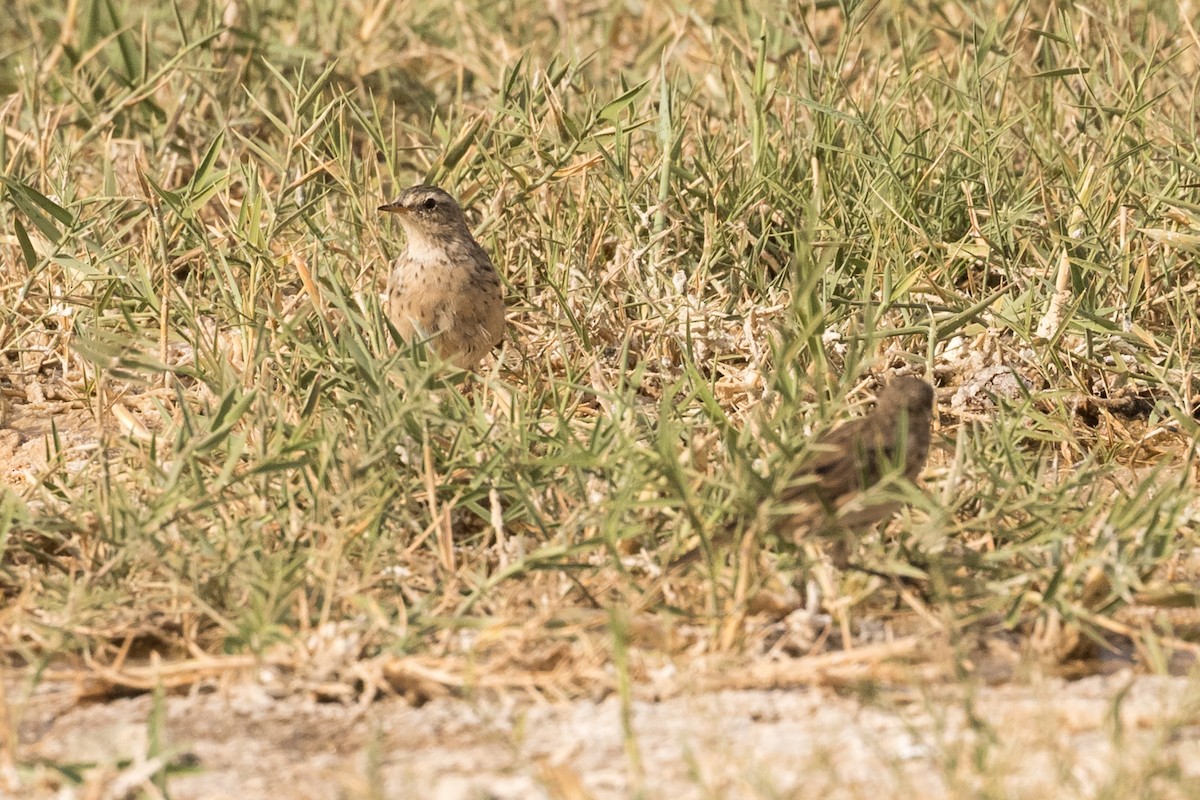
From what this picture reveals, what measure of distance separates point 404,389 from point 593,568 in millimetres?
735

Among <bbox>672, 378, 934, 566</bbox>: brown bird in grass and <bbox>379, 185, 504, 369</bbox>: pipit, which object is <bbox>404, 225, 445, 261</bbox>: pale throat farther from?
<bbox>672, 378, 934, 566</bbox>: brown bird in grass

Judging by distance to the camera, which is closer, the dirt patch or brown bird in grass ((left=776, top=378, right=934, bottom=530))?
the dirt patch

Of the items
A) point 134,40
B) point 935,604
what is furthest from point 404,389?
point 134,40

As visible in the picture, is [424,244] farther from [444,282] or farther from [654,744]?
[654,744]

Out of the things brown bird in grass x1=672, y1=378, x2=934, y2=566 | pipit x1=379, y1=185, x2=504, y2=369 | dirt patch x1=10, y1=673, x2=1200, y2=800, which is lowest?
dirt patch x1=10, y1=673, x2=1200, y2=800

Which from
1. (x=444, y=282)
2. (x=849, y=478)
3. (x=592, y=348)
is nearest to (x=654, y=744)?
(x=849, y=478)

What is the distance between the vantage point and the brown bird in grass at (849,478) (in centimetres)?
407

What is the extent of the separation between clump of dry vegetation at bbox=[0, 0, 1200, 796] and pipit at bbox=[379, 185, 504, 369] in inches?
6.7

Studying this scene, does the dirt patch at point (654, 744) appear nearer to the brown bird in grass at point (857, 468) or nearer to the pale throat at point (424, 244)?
the brown bird in grass at point (857, 468)

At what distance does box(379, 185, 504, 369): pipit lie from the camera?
239 inches

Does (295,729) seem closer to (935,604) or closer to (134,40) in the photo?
(935,604)

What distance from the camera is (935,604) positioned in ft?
13.8

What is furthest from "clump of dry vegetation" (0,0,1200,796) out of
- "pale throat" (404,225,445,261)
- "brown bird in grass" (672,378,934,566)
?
"pale throat" (404,225,445,261)

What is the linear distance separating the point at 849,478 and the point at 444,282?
2.21 m
